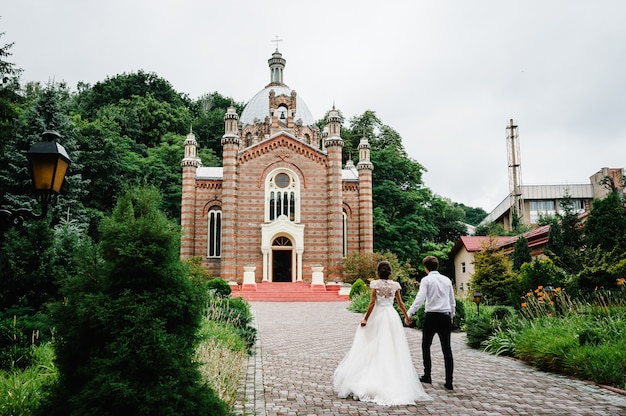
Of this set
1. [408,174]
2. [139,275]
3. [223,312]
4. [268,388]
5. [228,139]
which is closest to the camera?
[139,275]

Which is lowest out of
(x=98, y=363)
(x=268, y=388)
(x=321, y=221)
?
(x=268, y=388)

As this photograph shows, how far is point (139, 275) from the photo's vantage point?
4.47 meters

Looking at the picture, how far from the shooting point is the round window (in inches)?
1314

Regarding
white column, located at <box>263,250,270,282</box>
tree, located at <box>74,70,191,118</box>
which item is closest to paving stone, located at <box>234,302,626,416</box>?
white column, located at <box>263,250,270,282</box>

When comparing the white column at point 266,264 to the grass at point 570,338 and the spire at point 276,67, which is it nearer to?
the spire at point 276,67

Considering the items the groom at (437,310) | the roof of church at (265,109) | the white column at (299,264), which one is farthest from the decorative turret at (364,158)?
the groom at (437,310)

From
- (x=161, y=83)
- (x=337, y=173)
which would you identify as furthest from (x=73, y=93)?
(x=337, y=173)

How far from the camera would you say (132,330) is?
13.7 ft

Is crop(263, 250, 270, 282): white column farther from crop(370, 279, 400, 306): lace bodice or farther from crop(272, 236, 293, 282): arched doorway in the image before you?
crop(370, 279, 400, 306): lace bodice

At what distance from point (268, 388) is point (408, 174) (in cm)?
3878

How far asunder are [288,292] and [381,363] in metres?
22.4

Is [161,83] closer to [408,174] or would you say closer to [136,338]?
[408,174]

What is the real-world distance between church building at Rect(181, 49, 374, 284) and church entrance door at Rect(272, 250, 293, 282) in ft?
0.22

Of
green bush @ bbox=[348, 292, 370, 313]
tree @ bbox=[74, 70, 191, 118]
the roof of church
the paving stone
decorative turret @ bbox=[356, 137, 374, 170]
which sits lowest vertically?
the paving stone
